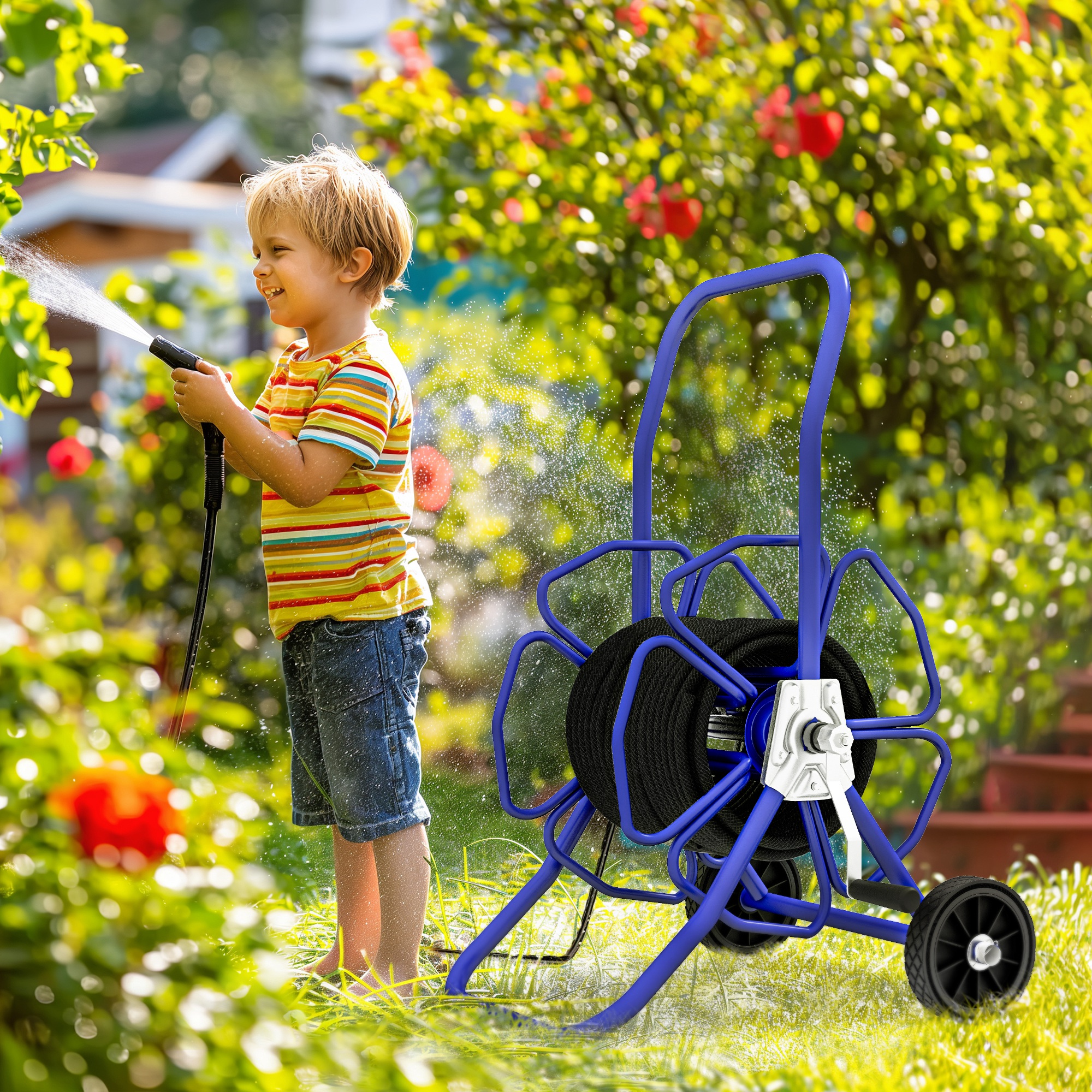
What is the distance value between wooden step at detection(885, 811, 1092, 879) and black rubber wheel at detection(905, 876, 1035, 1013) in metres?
1.25

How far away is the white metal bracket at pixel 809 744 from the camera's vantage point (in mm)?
1839

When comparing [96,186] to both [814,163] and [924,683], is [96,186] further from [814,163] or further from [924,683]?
[924,683]

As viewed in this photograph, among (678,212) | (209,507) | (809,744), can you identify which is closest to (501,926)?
(809,744)

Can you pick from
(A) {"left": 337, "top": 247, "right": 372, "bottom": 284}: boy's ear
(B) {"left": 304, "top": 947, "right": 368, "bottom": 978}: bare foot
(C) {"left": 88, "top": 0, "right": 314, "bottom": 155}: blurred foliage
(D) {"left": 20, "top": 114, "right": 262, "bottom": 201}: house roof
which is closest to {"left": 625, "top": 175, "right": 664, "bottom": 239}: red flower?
(A) {"left": 337, "top": 247, "right": 372, "bottom": 284}: boy's ear

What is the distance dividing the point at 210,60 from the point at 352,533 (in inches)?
972

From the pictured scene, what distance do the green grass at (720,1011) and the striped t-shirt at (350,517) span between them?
0.64 metres

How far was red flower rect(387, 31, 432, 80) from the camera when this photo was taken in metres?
3.64

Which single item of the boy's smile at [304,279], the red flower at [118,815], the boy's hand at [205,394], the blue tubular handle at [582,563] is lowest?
the red flower at [118,815]

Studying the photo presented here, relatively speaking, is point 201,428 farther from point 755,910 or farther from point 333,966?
point 755,910

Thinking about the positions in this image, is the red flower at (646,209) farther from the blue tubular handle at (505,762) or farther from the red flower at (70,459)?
the red flower at (70,459)

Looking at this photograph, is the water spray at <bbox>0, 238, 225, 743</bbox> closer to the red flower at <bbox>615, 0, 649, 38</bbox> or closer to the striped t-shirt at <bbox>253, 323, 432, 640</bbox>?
the striped t-shirt at <bbox>253, 323, 432, 640</bbox>

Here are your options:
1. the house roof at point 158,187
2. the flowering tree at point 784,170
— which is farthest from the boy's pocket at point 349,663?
the house roof at point 158,187

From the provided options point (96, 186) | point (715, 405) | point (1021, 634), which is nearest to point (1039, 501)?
point (1021, 634)

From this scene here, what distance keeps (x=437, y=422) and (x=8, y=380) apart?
6.35 feet
